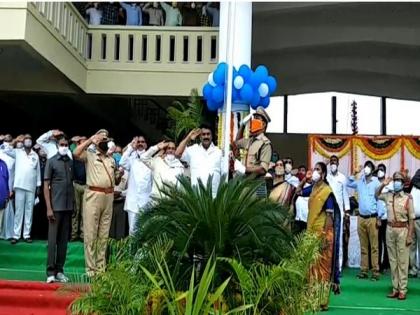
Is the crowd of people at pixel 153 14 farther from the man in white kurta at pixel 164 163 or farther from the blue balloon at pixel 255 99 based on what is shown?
the man in white kurta at pixel 164 163

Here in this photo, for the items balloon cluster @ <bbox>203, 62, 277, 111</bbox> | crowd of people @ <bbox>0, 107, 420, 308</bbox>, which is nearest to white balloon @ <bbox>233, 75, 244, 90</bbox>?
balloon cluster @ <bbox>203, 62, 277, 111</bbox>

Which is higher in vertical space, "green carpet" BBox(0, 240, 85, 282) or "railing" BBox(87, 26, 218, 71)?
"railing" BBox(87, 26, 218, 71)

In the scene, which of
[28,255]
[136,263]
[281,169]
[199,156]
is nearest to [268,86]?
[281,169]

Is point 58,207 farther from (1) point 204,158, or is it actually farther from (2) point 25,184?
(2) point 25,184

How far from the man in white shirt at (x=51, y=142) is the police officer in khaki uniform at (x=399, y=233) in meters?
3.76

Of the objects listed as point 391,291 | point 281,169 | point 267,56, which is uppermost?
point 267,56

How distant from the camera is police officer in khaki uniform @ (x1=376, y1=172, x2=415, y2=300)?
7516 mm

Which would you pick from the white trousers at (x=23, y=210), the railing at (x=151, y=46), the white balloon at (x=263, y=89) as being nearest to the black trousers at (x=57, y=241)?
the white trousers at (x=23, y=210)

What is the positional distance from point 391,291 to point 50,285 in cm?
401

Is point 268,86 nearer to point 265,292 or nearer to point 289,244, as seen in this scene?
point 289,244

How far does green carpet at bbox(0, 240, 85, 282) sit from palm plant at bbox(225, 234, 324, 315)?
3.66 m

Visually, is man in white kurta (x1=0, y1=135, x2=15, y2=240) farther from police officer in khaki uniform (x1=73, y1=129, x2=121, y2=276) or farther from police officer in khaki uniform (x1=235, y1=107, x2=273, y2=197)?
police officer in khaki uniform (x1=235, y1=107, x2=273, y2=197)

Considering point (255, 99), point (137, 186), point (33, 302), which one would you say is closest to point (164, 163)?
point (137, 186)

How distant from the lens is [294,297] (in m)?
4.45
